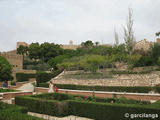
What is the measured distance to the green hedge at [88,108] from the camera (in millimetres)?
6191

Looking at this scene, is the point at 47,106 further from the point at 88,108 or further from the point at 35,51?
the point at 35,51

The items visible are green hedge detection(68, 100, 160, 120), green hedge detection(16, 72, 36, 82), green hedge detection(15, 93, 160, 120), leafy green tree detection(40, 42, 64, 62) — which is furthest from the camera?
leafy green tree detection(40, 42, 64, 62)

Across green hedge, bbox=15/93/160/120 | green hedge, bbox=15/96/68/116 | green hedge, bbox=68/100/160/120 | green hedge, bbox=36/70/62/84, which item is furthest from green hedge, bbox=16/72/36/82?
green hedge, bbox=68/100/160/120

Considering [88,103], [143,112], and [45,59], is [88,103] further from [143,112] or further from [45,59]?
[45,59]

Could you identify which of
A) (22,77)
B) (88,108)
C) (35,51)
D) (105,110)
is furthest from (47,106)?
(35,51)

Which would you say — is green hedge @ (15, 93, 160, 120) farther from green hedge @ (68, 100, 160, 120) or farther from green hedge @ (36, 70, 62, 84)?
green hedge @ (36, 70, 62, 84)

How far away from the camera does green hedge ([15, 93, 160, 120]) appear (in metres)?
6.19

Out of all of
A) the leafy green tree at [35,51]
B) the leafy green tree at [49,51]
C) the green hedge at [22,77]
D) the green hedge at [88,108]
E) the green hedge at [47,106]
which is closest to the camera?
the green hedge at [88,108]

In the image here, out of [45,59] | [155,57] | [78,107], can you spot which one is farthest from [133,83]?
[45,59]

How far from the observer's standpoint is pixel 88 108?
7438 mm

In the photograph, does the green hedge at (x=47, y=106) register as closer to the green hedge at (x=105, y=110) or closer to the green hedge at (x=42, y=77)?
the green hedge at (x=105, y=110)

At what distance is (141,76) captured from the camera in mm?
18656

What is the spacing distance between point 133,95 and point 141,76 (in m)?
8.02

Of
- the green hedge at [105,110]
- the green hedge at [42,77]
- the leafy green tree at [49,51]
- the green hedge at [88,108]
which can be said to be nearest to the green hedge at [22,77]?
the green hedge at [42,77]
